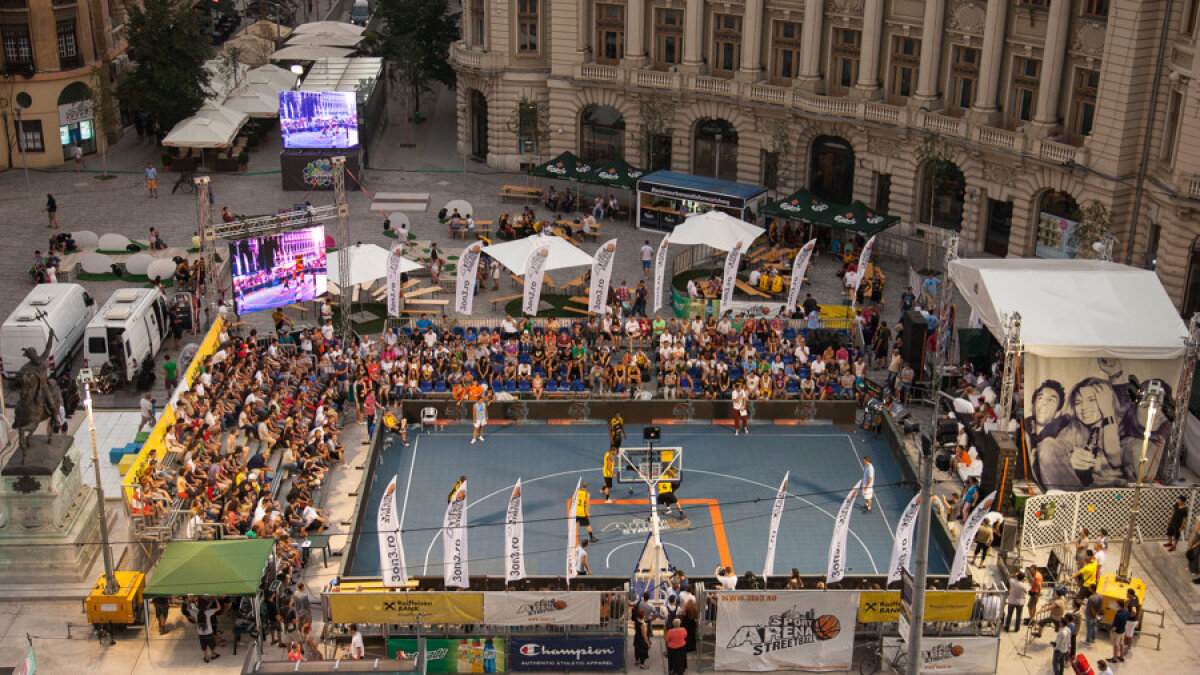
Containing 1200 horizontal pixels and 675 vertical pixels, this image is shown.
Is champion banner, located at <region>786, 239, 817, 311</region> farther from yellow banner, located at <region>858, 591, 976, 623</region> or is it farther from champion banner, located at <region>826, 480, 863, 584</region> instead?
yellow banner, located at <region>858, 591, 976, 623</region>

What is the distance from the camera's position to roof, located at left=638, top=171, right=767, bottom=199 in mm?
67562

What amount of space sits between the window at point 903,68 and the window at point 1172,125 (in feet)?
43.5

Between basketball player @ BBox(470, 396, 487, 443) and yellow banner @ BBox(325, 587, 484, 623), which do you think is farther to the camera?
basketball player @ BBox(470, 396, 487, 443)

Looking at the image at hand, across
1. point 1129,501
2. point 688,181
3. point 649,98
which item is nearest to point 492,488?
point 1129,501

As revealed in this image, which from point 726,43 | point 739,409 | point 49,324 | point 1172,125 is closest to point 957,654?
point 739,409

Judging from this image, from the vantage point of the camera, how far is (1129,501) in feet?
139

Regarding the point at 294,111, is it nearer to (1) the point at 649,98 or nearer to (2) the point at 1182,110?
(1) the point at 649,98

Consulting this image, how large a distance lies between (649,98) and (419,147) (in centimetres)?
1662

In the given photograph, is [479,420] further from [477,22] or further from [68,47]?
[68,47]

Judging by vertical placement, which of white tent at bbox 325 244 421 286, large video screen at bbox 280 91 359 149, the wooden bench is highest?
large video screen at bbox 280 91 359 149

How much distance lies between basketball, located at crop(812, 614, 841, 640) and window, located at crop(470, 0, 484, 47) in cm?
4942

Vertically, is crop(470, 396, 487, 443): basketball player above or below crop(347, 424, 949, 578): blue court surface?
above

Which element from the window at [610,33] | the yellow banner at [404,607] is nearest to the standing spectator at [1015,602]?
the yellow banner at [404,607]

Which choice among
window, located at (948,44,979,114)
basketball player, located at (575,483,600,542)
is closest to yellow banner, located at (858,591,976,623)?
basketball player, located at (575,483,600,542)
